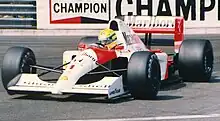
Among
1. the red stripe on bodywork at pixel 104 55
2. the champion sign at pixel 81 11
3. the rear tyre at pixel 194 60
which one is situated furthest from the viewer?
the champion sign at pixel 81 11

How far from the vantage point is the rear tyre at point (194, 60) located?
12359 millimetres

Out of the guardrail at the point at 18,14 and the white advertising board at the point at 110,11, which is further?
the guardrail at the point at 18,14

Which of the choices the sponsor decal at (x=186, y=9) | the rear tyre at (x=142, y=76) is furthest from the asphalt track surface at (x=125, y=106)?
the sponsor decal at (x=186, y=9)

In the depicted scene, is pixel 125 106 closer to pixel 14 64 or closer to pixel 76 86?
pixel 76 86

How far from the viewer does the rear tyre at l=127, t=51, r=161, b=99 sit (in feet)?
34.0

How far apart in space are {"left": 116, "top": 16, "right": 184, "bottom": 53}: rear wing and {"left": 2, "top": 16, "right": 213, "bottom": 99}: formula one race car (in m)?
0.42

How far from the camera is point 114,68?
11.5 meters

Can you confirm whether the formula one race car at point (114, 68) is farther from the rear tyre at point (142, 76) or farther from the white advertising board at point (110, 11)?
the white advertising board at point (110, 11)

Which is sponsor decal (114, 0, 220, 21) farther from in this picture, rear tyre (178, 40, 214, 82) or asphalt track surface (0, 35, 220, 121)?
asphalt track surface (0, 35, 220, 121)

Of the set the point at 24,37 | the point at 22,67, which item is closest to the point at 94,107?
the point at 22,67

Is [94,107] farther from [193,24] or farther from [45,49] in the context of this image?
[193,24]

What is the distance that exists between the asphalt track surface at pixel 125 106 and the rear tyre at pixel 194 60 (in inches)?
6.9

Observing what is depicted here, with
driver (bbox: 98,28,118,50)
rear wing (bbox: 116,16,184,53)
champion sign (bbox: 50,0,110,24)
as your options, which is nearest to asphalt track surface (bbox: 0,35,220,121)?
driver (bbox: 98,28,118,50)

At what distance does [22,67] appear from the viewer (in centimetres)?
1130
